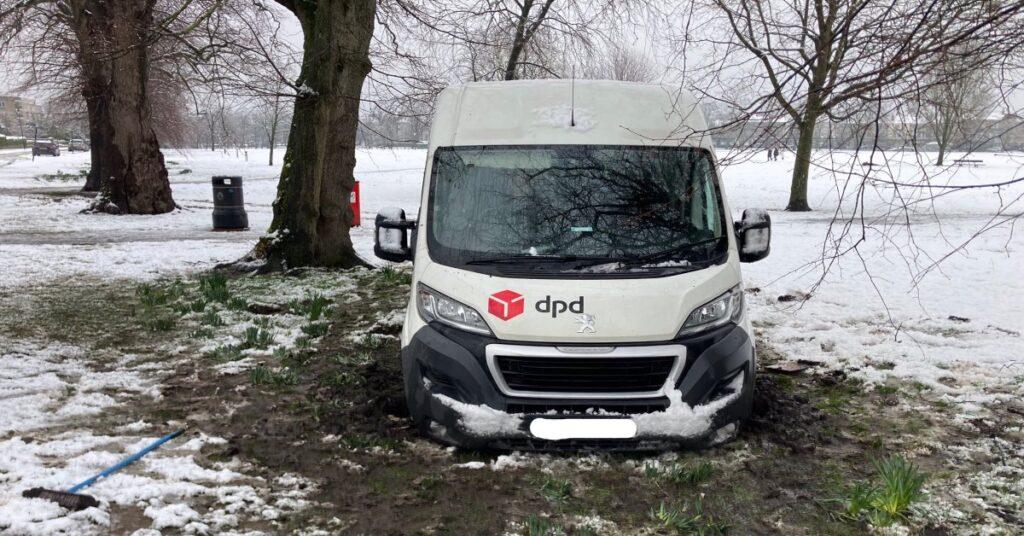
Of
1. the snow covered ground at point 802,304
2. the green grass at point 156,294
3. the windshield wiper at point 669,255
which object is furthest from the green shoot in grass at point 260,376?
the green grass at point 156,294

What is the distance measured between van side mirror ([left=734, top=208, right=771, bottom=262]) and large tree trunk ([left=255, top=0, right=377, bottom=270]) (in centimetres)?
676

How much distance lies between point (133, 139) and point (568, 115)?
16769mm

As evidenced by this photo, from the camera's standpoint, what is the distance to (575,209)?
15.1 feet

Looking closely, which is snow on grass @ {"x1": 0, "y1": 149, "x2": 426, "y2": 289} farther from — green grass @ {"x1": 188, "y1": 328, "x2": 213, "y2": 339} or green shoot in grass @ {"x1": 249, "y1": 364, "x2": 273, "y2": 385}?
green shoot in grass @ {"x1": 249, "y1": 364, "x2": 273, "y2": 385}

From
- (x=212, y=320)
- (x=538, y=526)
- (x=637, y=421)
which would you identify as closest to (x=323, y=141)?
(x=212, y=320)

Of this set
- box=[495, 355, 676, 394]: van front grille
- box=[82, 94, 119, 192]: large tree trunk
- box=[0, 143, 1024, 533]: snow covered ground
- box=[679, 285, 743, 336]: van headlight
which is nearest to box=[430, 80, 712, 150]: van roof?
box=[0, 143, 1024, 533]: snow covered ground

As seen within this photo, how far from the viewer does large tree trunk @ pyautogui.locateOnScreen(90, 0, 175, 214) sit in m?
17.3

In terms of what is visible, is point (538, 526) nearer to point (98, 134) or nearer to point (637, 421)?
point (637, 421)

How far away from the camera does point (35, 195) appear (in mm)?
24484

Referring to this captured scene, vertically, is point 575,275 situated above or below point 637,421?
above

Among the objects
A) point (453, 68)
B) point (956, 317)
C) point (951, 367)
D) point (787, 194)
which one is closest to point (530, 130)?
point (951, 367)

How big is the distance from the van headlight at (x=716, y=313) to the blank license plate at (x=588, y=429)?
0.62m

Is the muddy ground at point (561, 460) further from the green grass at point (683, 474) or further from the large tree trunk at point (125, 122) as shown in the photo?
the large tree trunk at point (125, 122)

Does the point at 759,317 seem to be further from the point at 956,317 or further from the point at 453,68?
the point at 453,68
